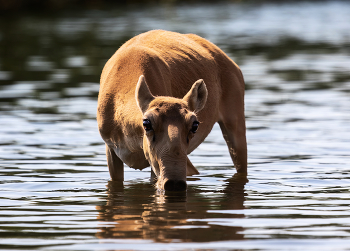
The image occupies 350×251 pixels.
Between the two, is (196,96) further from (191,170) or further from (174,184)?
(191,170)

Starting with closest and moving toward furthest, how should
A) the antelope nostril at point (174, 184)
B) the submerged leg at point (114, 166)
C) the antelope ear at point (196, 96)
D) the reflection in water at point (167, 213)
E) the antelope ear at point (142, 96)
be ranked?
the reflection in water at point (167, 213)
the antelope nostril at point (174, 184)
the antelope ear at point (142, 96)
the antelope ear at point (196, 96)
the submerged leg at point (114, 166)

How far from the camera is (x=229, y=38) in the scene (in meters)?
35.8

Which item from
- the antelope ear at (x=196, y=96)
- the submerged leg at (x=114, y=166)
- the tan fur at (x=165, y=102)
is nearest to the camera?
the tan fur at (x=165, y=102)

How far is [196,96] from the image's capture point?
7.68 m

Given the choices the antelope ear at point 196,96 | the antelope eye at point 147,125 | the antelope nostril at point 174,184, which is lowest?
the antelope nostril at point 174,184

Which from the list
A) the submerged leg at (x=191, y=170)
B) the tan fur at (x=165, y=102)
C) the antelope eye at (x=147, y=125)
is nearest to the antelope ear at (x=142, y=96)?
the tan fur at (x=165, y=102)

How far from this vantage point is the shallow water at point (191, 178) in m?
6.37

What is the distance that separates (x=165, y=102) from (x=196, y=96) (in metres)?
0.53

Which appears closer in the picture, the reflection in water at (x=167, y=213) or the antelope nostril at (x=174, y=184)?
the reflection in water at (x=167, y=213)

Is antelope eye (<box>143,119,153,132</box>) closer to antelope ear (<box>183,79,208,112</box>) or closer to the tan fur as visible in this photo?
the tan fur

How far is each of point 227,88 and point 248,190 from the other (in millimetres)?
1656

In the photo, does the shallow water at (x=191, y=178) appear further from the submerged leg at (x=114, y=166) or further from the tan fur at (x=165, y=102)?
the tan fur at (x=165, y=102)

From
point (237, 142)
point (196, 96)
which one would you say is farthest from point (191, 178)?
point (196, 96)

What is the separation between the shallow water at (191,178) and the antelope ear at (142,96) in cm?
98
